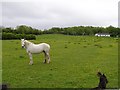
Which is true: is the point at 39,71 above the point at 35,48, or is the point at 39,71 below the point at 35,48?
below

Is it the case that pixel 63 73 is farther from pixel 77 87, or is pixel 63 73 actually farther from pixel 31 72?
pixel 77 87

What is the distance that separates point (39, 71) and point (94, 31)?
331ft

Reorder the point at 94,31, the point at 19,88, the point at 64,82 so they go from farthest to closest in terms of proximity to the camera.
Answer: the point at 94,31, the point at 64,82, the point at 19,88

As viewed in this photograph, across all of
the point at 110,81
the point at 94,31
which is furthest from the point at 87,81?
the point at 94,31

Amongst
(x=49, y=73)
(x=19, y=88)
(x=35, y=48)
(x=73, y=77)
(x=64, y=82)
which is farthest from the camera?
(x=35, y=48)

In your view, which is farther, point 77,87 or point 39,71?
point 39,71

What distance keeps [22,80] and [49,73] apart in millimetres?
2050

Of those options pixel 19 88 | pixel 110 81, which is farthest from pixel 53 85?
pixel 110 81

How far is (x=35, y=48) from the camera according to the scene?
17.7m

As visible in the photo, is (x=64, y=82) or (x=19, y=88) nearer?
(x=19, y=88)

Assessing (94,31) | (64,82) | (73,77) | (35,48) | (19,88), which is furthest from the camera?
(94,31)

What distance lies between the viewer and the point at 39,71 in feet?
48.4

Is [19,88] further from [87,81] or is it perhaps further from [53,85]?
[87,81]

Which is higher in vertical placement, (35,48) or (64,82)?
(35,48)
